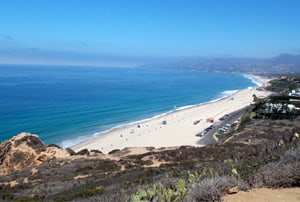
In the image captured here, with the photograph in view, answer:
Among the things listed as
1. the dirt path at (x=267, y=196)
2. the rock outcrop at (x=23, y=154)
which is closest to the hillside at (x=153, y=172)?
the rock outcrop at (x=23, y=154)

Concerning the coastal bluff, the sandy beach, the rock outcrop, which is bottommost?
the sandy beach

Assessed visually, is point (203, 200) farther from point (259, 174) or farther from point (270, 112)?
point (270, 112)

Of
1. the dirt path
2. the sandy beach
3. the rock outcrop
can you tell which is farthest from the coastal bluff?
the sandy beach

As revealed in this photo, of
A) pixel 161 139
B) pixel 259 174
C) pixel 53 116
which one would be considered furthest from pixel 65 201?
pixel 53 116

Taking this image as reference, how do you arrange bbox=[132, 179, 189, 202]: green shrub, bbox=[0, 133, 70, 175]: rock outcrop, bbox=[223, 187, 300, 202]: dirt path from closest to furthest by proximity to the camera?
bbox=[223, 187, 300, 202]: dirt path
bbox=[132, 179, 189, 202]: green shrub
bbox=[0, 133, 70, 175]: rock outcrop

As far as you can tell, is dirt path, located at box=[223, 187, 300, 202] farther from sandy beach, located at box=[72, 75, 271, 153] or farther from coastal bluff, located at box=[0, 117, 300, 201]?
sandy beach, located at box=[72, 75, 271, 153]

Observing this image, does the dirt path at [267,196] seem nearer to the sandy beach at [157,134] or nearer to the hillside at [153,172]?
the hillside at [153,172]
